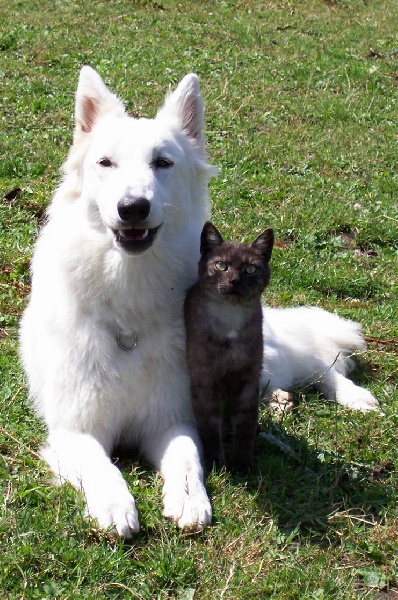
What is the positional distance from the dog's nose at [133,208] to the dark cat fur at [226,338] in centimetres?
41

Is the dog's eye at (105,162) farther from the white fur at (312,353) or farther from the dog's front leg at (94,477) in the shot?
the white fur at (312,353)

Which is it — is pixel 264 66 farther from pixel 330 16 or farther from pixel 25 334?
pixel 25 334

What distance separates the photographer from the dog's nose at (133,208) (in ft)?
13.0

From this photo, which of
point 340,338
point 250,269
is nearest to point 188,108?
point 250,269

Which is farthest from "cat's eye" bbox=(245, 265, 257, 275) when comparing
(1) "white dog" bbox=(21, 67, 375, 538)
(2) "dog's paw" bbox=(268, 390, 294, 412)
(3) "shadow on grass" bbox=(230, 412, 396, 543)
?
(2) "dog's paw" bbox=(268, 390, 294, 412)

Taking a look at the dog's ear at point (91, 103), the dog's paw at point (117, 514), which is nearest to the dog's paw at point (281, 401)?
the dog's paw at point (117, 514)

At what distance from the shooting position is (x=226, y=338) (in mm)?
4164

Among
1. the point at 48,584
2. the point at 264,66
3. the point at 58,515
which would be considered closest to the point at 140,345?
the point at 58,515

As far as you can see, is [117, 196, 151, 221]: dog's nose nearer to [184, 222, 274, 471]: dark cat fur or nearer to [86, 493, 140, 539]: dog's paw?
[184, 222, 274, 471]: dark cat fur

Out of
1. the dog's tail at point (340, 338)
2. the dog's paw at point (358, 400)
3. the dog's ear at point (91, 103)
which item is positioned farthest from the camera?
the dog's tail at point (340, 338)

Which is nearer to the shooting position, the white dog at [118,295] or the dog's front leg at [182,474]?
the dog's front leg at [182,474]

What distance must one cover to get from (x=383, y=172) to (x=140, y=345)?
5.45m

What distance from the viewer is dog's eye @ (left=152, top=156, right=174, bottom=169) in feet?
14.5

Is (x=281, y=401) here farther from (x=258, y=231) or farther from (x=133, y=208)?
(x=258, y=231)
